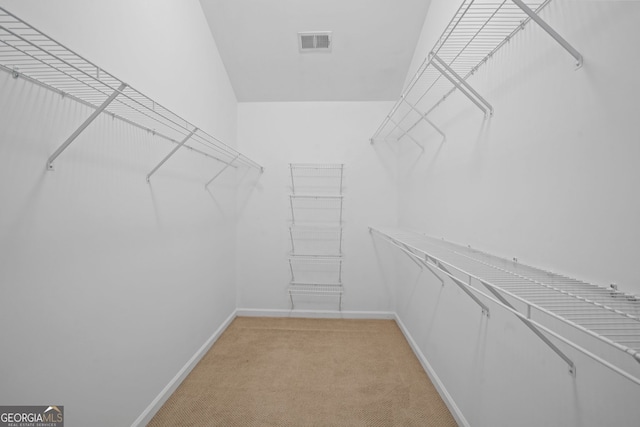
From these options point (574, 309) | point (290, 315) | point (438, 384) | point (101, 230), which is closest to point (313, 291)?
point (290, 315)

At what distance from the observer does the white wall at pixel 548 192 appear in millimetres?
740

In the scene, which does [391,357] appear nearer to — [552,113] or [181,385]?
[181,385]

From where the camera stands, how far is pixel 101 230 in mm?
1274

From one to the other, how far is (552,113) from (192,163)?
2087mm

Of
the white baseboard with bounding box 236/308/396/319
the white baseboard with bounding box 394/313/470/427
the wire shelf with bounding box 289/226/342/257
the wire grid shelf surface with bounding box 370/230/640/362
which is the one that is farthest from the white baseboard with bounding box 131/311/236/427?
the wire grid shelf surface with bounding box 370/230/640/362

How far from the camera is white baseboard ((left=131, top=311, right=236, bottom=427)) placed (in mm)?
1580

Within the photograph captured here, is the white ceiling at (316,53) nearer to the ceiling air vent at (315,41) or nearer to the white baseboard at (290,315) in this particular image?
the ceiling air vent at (315,41)

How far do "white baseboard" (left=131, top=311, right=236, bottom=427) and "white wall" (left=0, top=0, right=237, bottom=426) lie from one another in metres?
0.04

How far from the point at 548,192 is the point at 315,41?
→ 222cm

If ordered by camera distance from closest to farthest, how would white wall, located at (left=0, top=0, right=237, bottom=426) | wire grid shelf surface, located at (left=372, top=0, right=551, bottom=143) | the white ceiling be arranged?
1. white wall, located at (left=0, top=0, right=237, bottom=426)
2. wire grid shelf surface, located at (left=372, top=0, right=551, bottom=143)
3. the white ceiling

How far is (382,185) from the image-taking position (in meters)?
3.11

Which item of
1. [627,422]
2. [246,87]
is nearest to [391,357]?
[627,422]

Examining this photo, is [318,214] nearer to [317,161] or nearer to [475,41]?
[317,161]

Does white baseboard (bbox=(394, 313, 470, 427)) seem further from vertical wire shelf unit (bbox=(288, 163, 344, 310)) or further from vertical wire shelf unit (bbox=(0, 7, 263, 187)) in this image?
vertical wire shelf unit (bbox=(0, 7, 263, 187))
